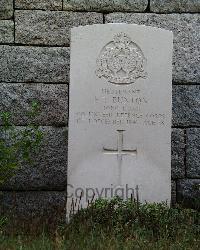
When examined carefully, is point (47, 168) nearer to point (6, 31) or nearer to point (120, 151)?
point (120, 151)

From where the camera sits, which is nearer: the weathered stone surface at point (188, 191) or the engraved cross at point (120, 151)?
the engraved cross at point (120, 151)

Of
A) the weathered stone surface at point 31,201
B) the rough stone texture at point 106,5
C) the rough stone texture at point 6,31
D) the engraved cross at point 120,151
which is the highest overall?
the rough stone texture at point 106,5

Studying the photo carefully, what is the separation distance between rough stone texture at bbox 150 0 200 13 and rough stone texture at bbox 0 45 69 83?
99 centimetres

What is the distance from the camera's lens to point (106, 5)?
6098mm

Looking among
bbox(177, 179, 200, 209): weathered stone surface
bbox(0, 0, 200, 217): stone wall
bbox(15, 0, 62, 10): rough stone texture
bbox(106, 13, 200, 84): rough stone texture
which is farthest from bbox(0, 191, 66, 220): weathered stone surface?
bbox(15, 0, 62, 10): rough stone texture

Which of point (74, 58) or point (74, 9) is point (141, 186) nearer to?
point (74, 58)

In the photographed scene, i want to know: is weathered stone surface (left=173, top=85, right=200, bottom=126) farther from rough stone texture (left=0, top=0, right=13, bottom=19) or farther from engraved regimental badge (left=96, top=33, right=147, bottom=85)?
rough stone texture (left=0, top=0, right=13, bottom=19)

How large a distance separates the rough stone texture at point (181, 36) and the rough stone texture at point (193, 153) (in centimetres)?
52

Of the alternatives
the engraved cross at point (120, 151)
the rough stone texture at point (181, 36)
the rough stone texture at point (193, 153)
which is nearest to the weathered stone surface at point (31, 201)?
the engraved cross at point (120, 151)

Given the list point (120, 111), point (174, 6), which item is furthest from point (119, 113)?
point (174, 6)

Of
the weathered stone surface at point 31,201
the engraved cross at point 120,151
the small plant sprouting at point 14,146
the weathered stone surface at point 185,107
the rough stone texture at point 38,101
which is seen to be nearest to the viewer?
the small plant sprouting at point 14,146

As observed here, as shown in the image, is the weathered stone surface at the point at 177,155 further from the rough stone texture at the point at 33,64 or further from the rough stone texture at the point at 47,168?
the rough stone texture at the point at 33,64

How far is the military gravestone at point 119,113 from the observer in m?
5.23

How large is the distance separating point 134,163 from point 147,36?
1078 mm
